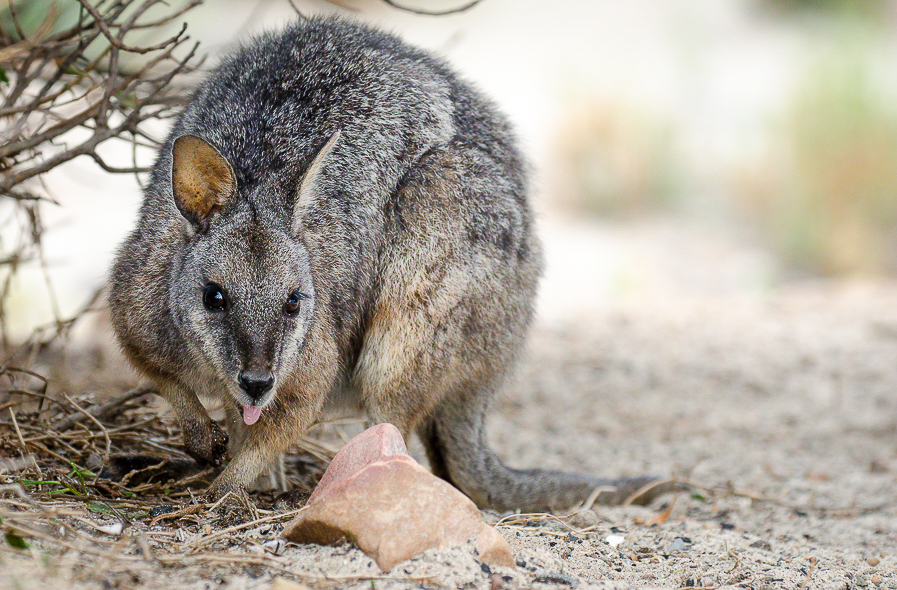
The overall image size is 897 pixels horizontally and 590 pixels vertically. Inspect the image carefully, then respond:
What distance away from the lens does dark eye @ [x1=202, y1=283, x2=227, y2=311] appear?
121 inches

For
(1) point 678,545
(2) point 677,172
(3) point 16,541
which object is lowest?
(1) point 678,545

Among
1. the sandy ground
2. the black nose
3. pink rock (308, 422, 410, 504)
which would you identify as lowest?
the sandy ground

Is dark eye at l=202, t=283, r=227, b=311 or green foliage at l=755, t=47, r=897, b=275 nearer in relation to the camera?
dark eye at l=202, t=283, r=227, b=311

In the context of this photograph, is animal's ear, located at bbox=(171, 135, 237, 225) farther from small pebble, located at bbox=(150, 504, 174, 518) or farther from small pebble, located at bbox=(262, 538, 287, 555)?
small pebble, located at bbox=(262, 538, 287, 555)

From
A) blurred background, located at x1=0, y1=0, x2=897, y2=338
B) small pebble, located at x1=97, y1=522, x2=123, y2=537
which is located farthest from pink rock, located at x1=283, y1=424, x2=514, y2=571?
blurred background, located at x1=0, y1=0, x2=897, y2=338

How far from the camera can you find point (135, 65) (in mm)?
4922

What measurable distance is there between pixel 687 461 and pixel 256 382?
3.27 m

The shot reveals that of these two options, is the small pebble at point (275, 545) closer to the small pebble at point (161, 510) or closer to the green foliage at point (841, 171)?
the small pebble at point (161, 510)

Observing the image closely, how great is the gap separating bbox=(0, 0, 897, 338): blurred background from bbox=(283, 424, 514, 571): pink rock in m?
4.49

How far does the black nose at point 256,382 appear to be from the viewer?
2951mm

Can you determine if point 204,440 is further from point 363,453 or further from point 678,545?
point 678,545

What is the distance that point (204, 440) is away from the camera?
3498mm

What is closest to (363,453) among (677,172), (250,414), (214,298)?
(250,414)

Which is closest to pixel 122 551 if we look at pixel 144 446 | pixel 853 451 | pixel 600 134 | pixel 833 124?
pixel 144 446
